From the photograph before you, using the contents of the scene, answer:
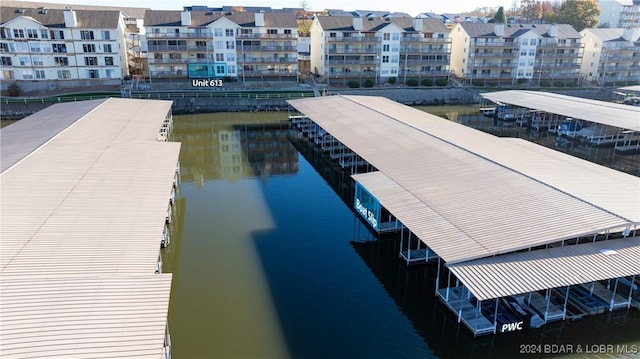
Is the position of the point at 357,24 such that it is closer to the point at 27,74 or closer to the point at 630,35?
the point at 27,74

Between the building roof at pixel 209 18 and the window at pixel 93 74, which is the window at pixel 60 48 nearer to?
the window at pixel 93 74

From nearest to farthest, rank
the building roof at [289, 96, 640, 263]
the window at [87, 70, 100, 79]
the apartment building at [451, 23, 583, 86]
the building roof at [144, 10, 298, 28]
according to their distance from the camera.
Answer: the building roof at [289, 96, 640, 263], the window at [87, 70, 100, 79], the building roof at [144, 10, 298, 28], the apartment building at [451, 23, 583, 86]

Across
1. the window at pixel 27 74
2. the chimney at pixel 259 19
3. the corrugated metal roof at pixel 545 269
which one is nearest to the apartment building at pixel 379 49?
the chimney at pixel 259 19

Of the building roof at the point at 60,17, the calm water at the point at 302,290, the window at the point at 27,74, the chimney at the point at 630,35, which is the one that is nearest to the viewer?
the calm water at the point at 302,290

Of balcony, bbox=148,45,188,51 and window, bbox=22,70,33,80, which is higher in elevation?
balcony, bbox=148,45,188,51

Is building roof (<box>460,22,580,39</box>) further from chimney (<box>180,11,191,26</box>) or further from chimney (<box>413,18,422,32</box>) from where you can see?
chimney (<box>180,11,191,26</box>)

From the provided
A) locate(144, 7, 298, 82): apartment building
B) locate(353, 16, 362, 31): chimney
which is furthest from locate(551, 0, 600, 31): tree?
locate(144, 7, 298, 82): apartment building
